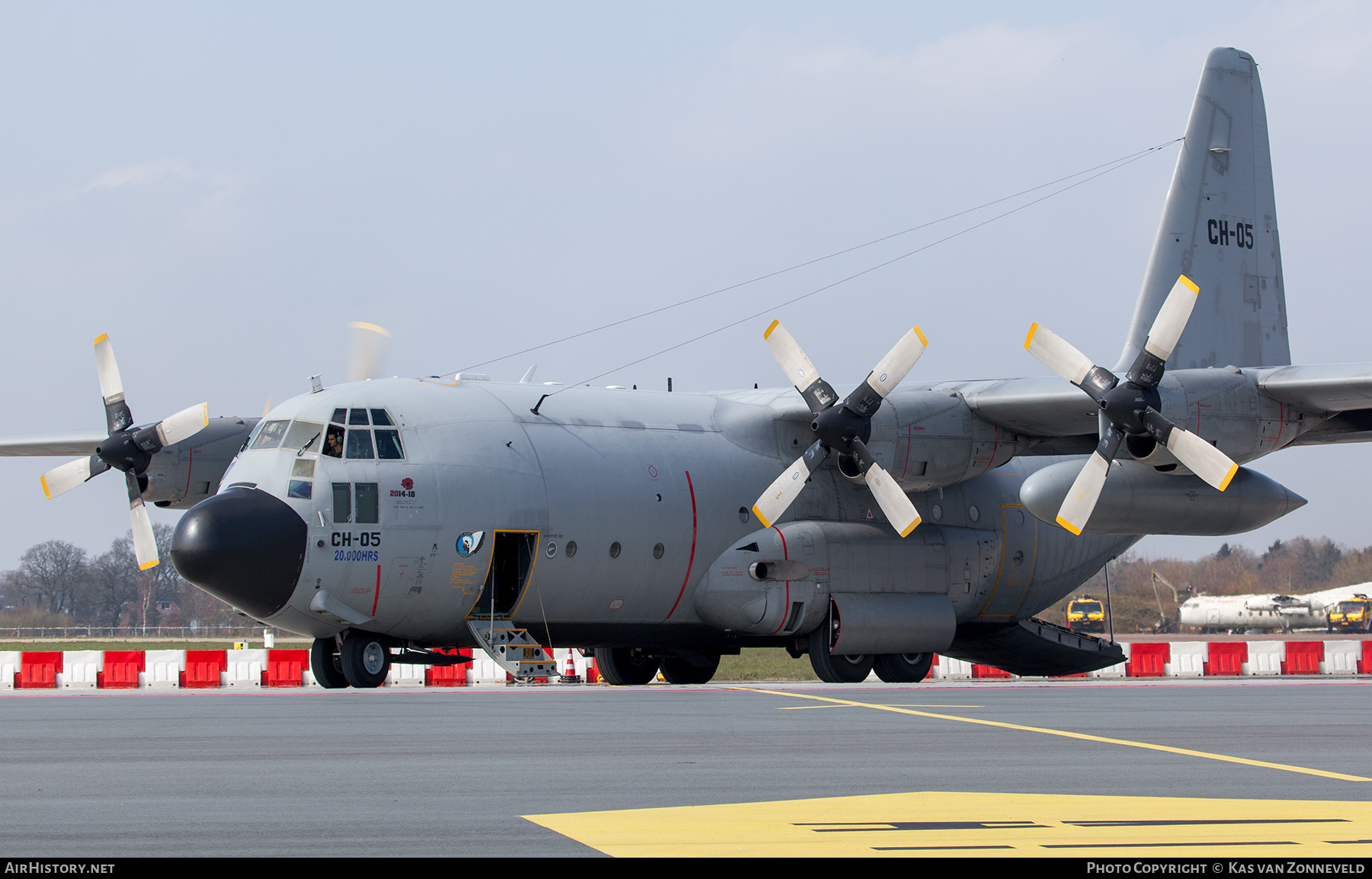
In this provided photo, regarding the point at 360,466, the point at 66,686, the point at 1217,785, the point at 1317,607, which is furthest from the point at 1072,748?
the point at 1317,607

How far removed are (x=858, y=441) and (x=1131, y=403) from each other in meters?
3.66

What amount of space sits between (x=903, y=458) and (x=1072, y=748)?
10.9 m

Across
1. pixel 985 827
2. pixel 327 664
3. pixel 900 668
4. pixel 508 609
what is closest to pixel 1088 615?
pixel 900 668

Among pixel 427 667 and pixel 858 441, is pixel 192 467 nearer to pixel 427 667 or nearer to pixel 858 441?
pixel 427 667

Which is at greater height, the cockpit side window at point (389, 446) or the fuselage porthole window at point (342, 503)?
the cockpit side window at point (389, 446)

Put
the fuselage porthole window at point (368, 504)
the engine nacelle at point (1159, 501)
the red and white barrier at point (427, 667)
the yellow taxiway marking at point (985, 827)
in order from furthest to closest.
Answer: the red and white barrier at point (427, 667) < the engine nacelle at point (1159, 501) < the fuselage porthole window at point (368, 504) < the yellow taxiway marking at point (985, 827)

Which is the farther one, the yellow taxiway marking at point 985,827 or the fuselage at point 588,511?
the fuselage at point 588,511

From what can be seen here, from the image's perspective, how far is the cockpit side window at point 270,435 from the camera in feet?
60.1

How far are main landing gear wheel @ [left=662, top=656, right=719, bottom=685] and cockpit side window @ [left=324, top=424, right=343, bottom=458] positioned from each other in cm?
743

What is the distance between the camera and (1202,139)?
23.9m

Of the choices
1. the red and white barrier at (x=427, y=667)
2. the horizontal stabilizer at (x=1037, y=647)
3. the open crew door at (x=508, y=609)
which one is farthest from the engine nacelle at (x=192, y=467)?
the horizontal stabilizer at (x=1037, y=647)

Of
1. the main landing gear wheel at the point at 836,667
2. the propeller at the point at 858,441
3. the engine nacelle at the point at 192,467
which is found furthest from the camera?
the engine nacelle at the point at 192,467

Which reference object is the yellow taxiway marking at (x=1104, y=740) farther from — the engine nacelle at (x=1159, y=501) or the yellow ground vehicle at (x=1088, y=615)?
the yellow ground vehicle at (x=1088, y=615)

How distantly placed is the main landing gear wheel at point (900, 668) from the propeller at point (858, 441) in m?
3.79
